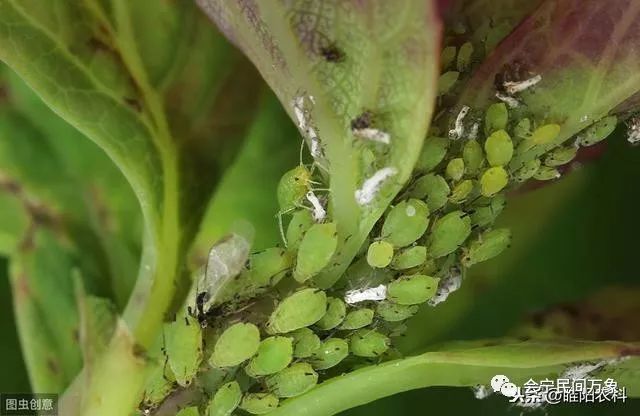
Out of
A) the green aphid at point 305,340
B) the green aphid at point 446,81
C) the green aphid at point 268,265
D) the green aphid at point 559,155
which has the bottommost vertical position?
the green aphid at point 305,340

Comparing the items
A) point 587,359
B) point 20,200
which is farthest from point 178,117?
point 587,359

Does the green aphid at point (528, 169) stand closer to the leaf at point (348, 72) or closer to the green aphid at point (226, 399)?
the leaf at point (348, 72)

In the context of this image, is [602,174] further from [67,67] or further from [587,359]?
[67,67]

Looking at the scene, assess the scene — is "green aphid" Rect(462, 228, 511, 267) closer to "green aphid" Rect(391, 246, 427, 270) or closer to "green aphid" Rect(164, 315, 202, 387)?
"green aphid" Rect(391, 246, 427, 270)

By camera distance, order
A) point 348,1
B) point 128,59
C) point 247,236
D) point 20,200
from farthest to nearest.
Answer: point 20,200 < point 128,59 < point 247,236 < point 348,1

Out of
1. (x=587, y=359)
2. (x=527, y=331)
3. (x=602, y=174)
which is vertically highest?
(x=602, y=174)

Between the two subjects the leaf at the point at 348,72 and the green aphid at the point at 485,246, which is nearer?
the leaf at the point at 348,72

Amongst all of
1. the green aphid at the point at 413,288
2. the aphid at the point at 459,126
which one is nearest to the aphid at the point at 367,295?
the green aphid at the point at 413,288
